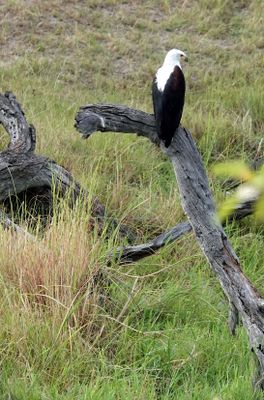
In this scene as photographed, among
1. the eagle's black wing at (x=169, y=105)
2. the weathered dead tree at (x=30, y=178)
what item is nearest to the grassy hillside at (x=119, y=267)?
the weathered dead tree at (x=30, y=178)

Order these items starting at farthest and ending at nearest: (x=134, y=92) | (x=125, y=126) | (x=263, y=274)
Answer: (x=134, y=92) → (x=263, y=274) → (x=125, y=126)

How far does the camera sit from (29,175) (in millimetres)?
3943

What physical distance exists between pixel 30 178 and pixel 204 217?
1491 mm

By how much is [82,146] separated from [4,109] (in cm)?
116

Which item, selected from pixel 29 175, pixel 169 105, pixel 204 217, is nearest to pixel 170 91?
pixel 169 105

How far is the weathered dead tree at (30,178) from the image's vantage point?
12.8ft

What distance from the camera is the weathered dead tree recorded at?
Result: 3.89m

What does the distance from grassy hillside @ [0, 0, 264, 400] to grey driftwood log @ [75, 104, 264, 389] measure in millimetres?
247

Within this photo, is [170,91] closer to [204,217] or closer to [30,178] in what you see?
[30,178]

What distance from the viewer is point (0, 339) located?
276 centimetres

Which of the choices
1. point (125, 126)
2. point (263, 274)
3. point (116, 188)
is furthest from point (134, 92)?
point (125, 126)

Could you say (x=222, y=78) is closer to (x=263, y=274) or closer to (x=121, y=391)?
(x=263, y=274)

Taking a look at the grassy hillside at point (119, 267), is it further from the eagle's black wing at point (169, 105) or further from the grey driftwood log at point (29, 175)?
the eagle's black wing at point (169, 105)

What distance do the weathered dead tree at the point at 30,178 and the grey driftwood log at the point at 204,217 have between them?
83 cm
